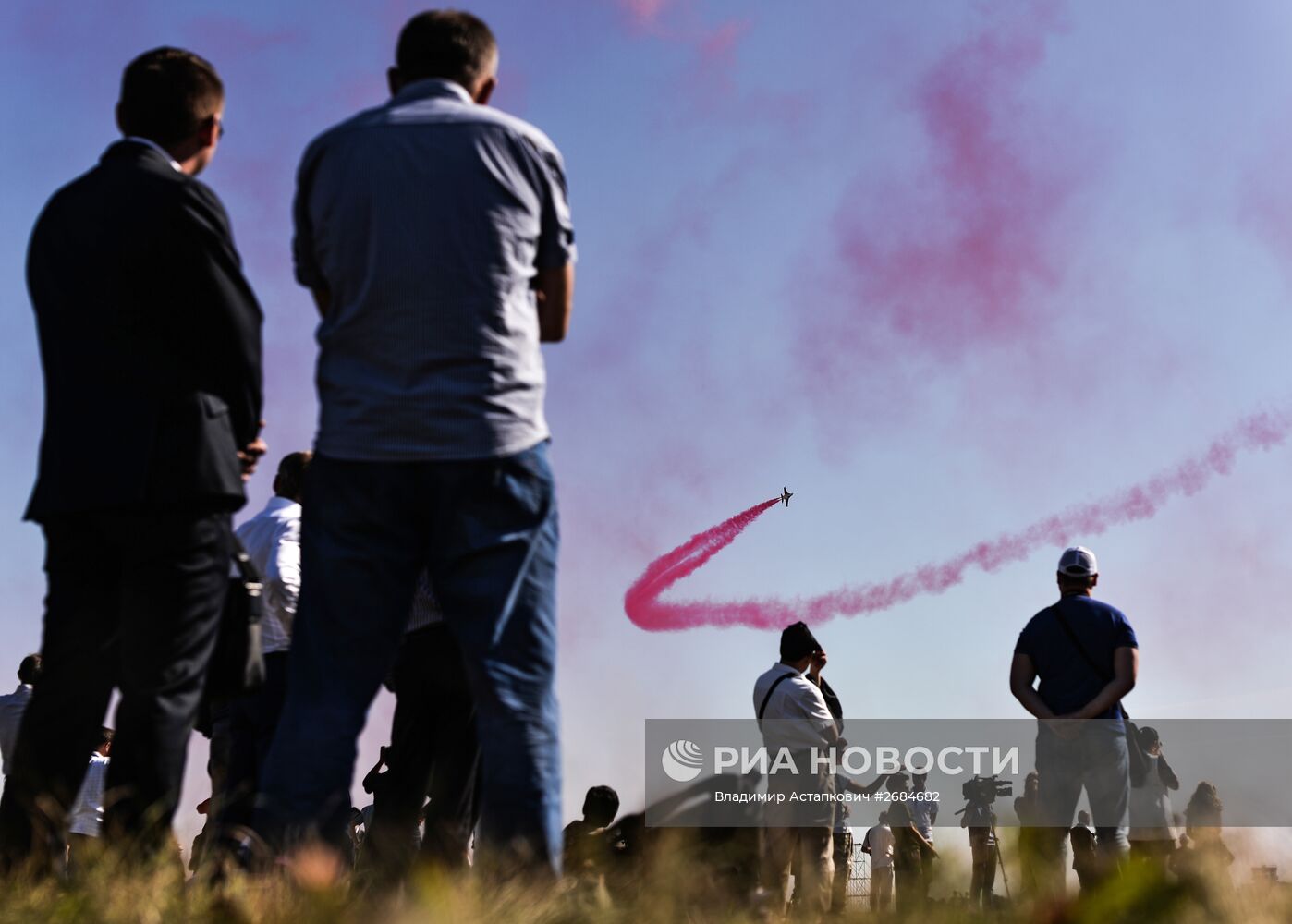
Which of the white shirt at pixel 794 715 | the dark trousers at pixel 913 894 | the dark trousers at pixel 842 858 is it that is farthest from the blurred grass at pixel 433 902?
the dark trousers at pixel 842 858

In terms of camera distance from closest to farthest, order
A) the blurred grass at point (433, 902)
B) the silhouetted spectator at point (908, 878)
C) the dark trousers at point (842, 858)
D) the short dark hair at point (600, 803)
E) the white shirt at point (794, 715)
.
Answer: the blurred grass at point (433, 902)
the silhouetted spectator at point (908, 878)
the short dark hair at point (600, 803)
the white shirt at point (794, 715)
the dark trousers at point (842, 858)

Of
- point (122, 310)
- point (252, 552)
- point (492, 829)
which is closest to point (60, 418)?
point (122, 310)

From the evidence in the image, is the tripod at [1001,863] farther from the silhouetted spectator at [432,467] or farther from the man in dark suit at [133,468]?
the man in dark suit at [133,468]

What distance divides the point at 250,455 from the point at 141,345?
0.41m

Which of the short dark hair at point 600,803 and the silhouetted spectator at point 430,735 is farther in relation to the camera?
the short dark hair at point 600,803

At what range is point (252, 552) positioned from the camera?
18.3 ft

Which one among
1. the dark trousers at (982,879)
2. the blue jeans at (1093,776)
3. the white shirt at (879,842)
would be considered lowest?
the dark trousers at (982,879)

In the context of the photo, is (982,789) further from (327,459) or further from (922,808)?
(327,459)

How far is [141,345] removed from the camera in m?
3.09

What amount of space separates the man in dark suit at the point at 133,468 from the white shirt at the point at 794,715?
4.96 metres

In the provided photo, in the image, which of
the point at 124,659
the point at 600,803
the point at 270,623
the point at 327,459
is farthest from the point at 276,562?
the point at 327,459

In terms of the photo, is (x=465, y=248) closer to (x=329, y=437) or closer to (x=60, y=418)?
(x=329, y=437)

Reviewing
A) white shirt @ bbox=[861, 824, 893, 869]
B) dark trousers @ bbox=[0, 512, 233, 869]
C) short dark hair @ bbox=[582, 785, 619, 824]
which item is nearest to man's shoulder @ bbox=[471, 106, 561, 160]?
dark trousers @ bbox=[0, 512, 233, 869]

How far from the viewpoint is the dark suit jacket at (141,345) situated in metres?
3.01
